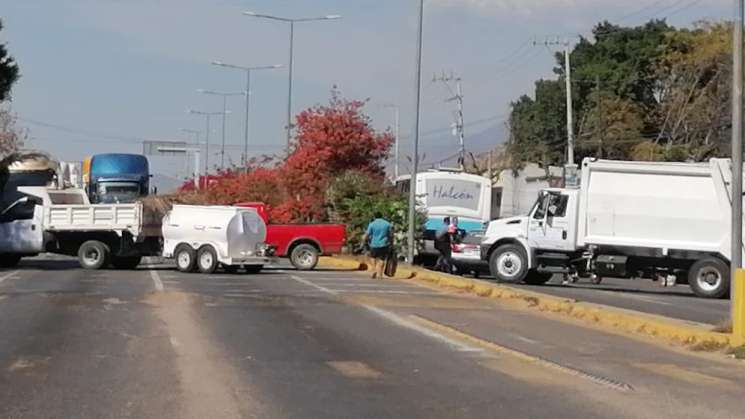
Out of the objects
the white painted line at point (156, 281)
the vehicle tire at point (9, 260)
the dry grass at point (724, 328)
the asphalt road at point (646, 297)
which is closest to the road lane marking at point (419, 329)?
the white painted line at point (156, 281)

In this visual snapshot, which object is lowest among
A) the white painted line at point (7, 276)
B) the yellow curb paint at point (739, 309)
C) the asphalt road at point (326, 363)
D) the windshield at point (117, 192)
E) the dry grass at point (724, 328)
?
the white painted line at point (7, 276)

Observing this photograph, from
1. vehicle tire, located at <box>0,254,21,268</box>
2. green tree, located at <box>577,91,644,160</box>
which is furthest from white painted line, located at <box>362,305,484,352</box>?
green tree, located at <box>577,91,644,160</box>

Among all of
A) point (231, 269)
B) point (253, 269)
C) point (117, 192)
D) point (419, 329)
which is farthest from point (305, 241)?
point (419, 329)

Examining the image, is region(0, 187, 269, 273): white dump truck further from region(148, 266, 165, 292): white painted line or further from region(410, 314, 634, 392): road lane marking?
region(410, 314, 634, 392): road lane marking

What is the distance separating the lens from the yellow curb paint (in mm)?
15828

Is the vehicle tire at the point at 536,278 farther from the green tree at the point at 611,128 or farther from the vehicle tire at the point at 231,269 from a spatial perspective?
the green tree at the point at 611,128

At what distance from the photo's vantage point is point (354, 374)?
1257cm

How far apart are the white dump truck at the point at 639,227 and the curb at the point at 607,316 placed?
3.25 meters

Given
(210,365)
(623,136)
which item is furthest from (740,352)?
(623,136)

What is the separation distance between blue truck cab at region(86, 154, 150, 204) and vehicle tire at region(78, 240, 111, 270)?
14065 mm

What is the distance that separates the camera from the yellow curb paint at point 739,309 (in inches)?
623

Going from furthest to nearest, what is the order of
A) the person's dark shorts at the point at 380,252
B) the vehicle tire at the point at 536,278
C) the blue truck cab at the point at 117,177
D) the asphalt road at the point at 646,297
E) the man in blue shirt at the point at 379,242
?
the blue truck cab at the point at 117,177 < the vehicle tire at the point at 536,278 < the person's dark shorts at the point at 380,252 < the man in blue shirt at the point at 379,242 < the asphalt road at the point at 646,297

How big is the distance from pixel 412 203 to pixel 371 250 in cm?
322

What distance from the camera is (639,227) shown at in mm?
29297
